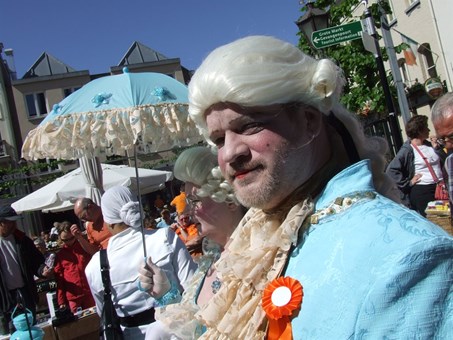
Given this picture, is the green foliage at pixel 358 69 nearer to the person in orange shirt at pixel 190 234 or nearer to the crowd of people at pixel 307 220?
the person in orange shirt at pixel 190 234

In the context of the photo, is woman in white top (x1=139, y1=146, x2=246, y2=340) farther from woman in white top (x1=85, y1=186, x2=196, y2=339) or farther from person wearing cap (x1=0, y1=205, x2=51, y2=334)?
person wearing cap (x1=0, y1=205, x2=51, y2=334)

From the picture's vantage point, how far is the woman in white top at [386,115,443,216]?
562cm

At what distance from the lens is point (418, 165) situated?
5668mm

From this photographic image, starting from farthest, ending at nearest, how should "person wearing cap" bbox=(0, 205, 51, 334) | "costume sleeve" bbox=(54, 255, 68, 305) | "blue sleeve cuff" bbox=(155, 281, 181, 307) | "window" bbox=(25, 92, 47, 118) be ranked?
1. "window" bbox=(25, 92, 47, 118)
2. "person wearing cap" bbox=(0, 205, 51, 334)
3. "costume sleeve" bbox=(54, 255, 68, 305)
4. "blue sleeve cuff" bbox=(155, 281, 181, 307)

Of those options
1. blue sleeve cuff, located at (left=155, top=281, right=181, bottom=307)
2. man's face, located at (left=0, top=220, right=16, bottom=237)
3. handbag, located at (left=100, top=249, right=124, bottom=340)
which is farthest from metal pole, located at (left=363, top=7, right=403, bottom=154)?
man's face, located at (left=0, top=220, right=16, bottom=237)

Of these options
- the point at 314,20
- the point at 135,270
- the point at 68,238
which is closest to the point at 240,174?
the point at 135,270

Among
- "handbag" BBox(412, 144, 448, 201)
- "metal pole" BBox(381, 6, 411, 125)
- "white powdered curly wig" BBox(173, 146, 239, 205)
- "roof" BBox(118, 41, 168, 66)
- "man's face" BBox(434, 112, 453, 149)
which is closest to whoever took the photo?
"white powdered curly wig" BBox(173, 146, 239, 205)

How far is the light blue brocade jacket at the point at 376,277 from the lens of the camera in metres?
0.94

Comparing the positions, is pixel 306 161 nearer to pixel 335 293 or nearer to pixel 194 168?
pixel 335 293

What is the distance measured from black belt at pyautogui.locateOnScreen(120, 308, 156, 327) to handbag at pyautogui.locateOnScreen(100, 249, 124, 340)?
8 cm

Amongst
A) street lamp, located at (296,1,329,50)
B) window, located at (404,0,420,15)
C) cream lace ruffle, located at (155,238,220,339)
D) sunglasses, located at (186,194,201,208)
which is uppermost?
window, located at (404,0,420,15)

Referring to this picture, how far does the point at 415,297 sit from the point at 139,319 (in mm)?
2825

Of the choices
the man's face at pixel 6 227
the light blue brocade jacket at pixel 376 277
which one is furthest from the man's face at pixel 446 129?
the man's face at pixel 6 227

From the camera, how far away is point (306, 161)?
4.19 feet
